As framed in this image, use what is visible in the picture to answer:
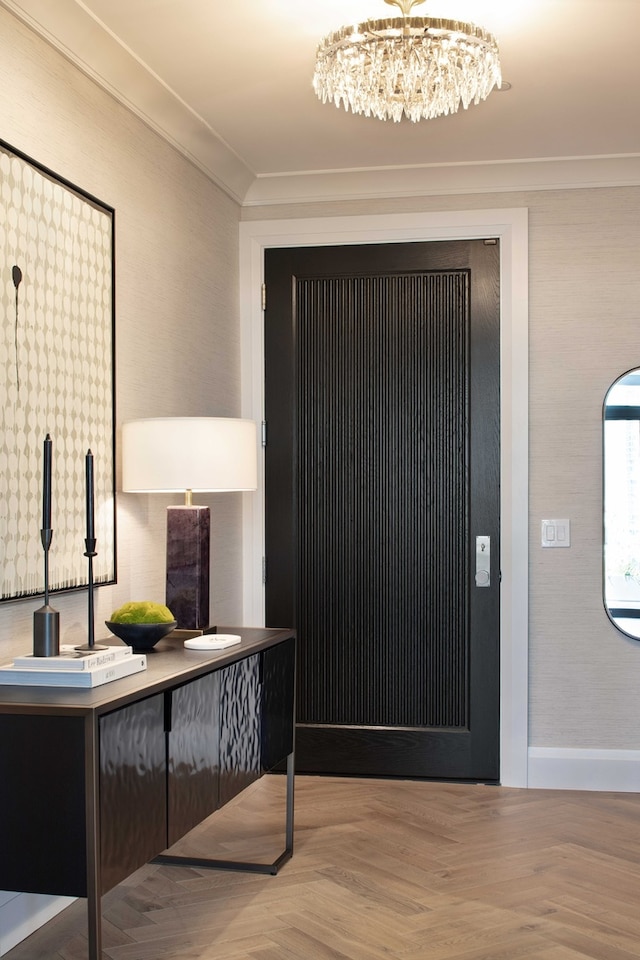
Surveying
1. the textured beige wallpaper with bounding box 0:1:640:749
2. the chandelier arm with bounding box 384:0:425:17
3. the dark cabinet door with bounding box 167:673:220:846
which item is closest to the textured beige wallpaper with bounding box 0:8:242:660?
the textured beige wallpaper with bounding box 0:1:640:749

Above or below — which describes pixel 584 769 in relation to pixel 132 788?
below

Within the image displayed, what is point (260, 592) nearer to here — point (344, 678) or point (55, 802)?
point (344, 678)

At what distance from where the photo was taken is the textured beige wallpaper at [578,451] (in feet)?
13.7

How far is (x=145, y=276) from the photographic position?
136 inches

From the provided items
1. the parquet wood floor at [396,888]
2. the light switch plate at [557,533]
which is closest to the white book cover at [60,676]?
the parquet wood floor at [396,888]

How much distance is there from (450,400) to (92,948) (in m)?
2.81

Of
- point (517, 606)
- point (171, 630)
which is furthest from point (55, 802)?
point (517, 606)

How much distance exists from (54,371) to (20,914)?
149cm

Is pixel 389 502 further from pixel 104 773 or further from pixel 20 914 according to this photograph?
pixel 104 773

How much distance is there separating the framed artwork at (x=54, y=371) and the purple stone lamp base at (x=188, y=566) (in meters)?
0.19

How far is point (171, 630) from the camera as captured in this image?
2.85m

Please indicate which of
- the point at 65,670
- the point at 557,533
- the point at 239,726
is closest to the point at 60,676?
the point at 65,670

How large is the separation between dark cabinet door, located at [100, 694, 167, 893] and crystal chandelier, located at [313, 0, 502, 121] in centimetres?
159

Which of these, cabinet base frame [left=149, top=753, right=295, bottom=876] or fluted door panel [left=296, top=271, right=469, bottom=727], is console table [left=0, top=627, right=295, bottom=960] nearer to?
cabinet base frame [left=149, top=753, right=295, bottom=876]
